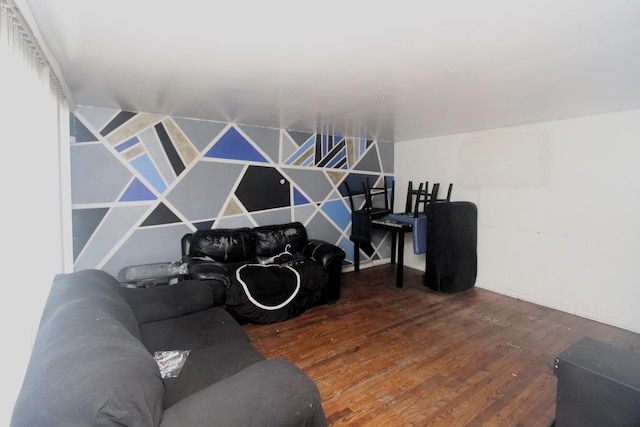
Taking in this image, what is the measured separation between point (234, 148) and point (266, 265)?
61.8 inches

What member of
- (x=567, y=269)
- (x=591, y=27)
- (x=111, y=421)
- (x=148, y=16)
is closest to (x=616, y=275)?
(x=567, y=269)

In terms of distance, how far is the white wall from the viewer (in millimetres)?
3117

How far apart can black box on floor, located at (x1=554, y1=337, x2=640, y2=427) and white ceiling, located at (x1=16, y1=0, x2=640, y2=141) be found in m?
1.65

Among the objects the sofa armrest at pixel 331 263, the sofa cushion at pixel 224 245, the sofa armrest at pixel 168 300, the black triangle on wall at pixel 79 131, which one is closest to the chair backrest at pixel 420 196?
the sofa armrest at pixel 331 263

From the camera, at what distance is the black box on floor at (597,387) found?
4.44ft

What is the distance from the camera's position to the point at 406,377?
2316mm

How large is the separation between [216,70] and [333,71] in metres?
0.82

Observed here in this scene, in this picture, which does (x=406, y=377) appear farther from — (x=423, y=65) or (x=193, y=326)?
(x=423, y=65)

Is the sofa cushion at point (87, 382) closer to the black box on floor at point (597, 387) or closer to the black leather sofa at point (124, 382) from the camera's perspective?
the black leather sofa at point (124, 382)

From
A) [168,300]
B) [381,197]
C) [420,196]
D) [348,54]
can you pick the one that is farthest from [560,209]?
[168,300]

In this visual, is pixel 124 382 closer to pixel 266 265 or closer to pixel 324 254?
pixel 266 265

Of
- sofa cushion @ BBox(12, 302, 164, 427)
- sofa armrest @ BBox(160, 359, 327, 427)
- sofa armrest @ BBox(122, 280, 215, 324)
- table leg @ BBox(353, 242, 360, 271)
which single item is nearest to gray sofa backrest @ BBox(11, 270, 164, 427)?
sofa cushion @ BBox(12, 302, 164, 427)

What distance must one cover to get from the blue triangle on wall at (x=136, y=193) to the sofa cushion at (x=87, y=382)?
2.49m

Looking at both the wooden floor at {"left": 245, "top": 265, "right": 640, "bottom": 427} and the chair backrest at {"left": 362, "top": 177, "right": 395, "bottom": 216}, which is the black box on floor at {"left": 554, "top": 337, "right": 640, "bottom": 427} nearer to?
the wooden floor at {"left": 245, "top": 265, "right": 640, "bottom": 427}
